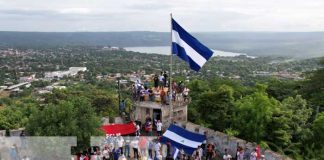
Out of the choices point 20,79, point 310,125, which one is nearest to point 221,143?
point 310,125

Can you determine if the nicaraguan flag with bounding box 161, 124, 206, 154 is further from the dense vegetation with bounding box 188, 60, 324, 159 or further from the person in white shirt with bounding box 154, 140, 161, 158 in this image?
the dense vegetation with bounding box 188, 60, 324, 159

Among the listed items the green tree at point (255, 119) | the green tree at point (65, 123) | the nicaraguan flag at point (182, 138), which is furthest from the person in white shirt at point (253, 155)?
the green tree at point (255, 119)

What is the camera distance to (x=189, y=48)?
22.4 meters

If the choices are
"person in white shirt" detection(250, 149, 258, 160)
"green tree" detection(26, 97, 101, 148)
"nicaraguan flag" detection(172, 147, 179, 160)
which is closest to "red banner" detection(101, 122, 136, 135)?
"green tree" detection(26, 97, 101, 148)

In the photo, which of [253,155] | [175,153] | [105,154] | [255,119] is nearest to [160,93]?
[175,153]

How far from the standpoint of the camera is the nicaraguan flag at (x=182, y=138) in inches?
820

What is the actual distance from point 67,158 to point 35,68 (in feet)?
598

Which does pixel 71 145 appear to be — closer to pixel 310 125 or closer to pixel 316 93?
pixel 310 125

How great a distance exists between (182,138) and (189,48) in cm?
461

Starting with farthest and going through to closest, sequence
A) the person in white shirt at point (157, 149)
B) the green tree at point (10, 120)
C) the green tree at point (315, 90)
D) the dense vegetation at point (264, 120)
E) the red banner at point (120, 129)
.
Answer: the green tree at point (315, 90) → the green tree at point (10, 120) → the dense vegetation at point (264, 120) → the red banner at point (120, 129) → the person in white shirt at point (157, 149)

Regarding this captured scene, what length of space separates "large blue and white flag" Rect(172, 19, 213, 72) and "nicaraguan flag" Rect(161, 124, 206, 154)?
3.25 m

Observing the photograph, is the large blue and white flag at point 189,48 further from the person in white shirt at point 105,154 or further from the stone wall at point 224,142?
the person in white shirt at point 105,154

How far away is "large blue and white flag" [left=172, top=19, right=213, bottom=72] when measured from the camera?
22141 millimetres

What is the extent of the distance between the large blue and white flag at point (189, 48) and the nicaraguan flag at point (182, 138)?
3.25m
